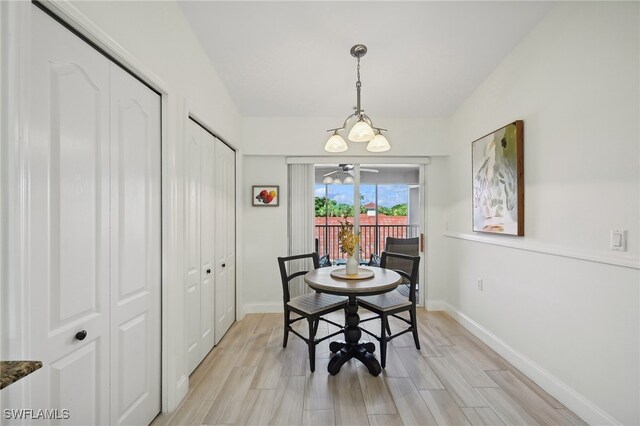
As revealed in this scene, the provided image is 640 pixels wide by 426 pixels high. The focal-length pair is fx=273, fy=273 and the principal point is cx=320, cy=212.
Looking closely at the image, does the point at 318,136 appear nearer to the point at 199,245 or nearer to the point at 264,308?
the point at 199,245

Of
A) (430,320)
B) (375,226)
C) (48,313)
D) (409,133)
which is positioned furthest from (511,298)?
(48,313)

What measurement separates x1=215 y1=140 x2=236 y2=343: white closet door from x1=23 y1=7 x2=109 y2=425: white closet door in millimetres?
1444

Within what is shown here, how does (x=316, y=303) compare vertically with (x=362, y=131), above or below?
below

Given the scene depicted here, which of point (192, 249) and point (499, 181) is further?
point (499, 181)

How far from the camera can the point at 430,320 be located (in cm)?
329

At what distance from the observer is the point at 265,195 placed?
3553 mm

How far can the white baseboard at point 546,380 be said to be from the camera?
163 centimetres

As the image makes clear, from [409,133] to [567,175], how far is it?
1.97m

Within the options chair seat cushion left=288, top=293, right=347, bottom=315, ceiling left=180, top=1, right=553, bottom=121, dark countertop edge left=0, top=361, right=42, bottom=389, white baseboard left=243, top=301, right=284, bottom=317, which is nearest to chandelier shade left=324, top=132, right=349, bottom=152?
→ ceiling left=180, top=1, right=553, bottom=121

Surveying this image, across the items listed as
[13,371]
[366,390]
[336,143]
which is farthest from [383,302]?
[13,371]

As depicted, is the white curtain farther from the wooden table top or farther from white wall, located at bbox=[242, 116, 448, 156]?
the wooden table top

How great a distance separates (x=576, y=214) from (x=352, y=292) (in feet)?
5.14

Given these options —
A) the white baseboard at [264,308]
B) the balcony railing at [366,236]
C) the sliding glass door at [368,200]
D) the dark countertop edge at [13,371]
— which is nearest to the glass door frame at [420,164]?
the sliding glass door at [368,200]

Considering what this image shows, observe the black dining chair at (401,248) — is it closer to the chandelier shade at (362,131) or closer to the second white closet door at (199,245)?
the chandelier shade at (362,131)
